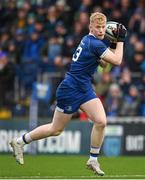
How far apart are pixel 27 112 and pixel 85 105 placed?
28.1ft

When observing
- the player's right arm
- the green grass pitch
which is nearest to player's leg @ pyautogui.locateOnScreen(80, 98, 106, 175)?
the green grass pitch

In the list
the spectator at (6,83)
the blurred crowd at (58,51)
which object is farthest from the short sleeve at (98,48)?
the spectator at (6,83)

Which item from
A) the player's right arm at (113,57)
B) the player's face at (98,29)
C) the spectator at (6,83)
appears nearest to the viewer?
the player's right arm at (113,57)

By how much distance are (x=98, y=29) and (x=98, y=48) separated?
0.29 m

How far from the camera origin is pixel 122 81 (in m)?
19.8

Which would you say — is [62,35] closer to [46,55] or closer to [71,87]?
[46,55]

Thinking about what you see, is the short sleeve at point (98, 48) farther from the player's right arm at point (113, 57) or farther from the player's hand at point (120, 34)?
the player's hand at point (120, 34)

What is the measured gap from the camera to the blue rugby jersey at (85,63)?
39.0ft

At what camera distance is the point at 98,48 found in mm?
11805

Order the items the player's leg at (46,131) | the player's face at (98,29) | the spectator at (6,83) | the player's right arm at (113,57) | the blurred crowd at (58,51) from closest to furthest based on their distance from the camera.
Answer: the player's right arm at (113,57), the player's face at (98,29), the player's leg at (46,131), the blurred crowd at (58,51), the spectator at (6,83)

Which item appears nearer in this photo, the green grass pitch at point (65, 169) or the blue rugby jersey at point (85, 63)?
the blue rugby jersey at point (85, 63)

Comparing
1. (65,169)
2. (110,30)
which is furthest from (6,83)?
(110,30)

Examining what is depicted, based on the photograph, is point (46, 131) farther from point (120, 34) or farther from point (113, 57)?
point (120, 34)

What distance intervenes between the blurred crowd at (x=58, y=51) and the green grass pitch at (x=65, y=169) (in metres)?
3.37
